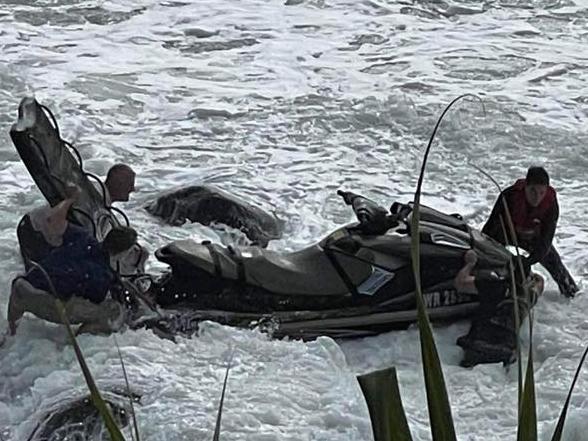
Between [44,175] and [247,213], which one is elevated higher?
[44,175]

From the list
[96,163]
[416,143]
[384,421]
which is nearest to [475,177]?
[416,143]

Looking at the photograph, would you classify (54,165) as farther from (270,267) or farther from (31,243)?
(270,267)

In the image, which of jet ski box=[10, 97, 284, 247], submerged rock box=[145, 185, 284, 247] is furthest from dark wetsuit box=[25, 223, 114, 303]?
submerged rock box=[145, 185, 284, 247]

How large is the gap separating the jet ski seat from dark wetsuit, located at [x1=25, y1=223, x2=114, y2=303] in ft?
1.12

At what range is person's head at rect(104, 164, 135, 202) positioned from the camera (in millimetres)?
5883

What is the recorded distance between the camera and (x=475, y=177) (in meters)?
9.00

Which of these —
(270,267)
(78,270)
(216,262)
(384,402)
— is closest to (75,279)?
(78,270)

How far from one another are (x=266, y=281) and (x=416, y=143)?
4.49 metres

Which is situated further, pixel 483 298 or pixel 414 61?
pixel 414 61

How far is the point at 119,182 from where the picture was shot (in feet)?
19.4

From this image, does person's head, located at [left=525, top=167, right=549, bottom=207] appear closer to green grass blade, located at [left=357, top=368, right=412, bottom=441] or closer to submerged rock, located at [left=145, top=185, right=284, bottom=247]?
submerged rock, located at [left=145, top=185, right=284, bottom=247]

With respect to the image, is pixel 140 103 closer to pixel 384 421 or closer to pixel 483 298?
pixel 483 298

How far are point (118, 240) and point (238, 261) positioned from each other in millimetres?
591

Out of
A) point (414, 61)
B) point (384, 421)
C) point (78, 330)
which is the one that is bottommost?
point (414, 61)
